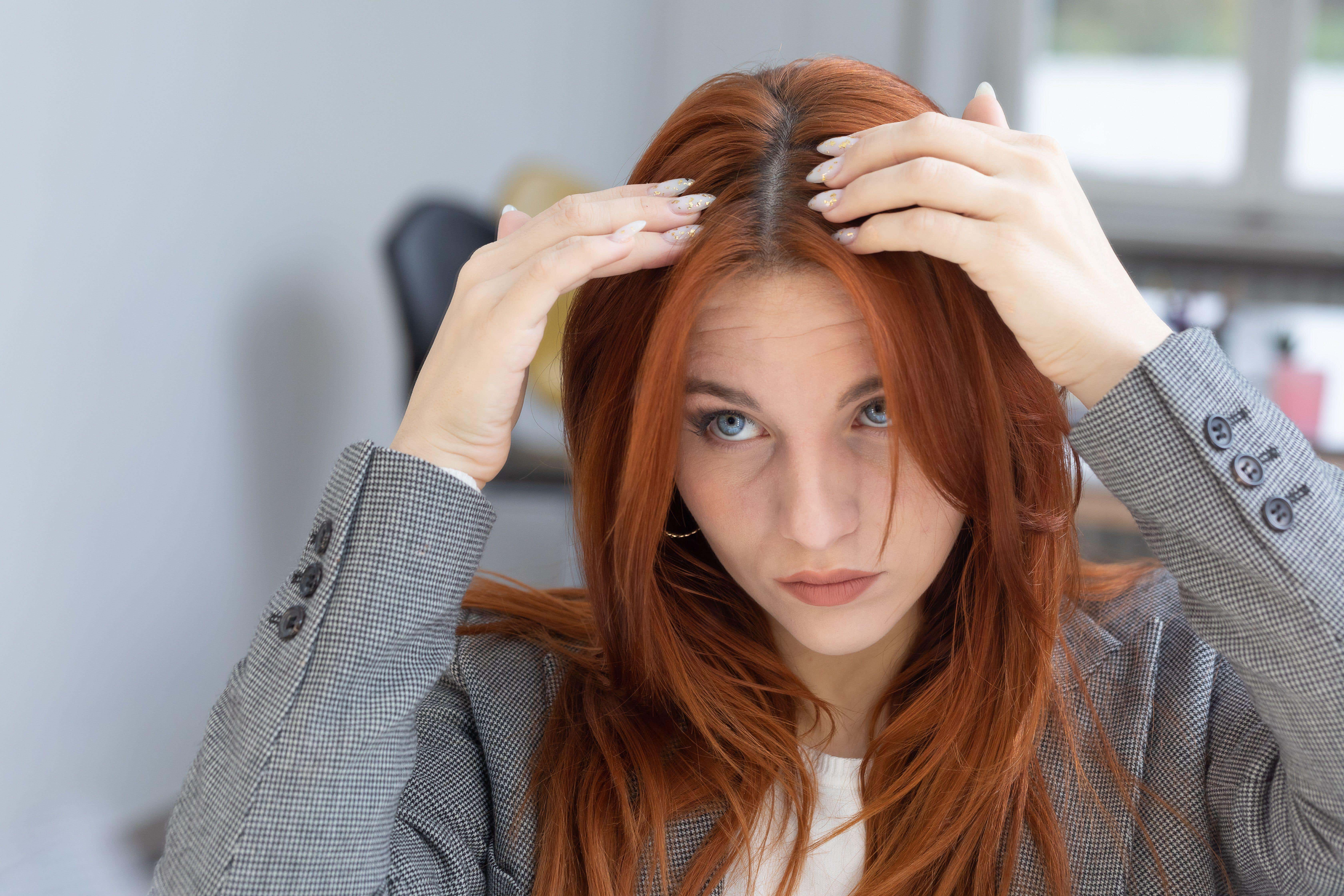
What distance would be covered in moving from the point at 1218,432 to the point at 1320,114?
12.1 feet

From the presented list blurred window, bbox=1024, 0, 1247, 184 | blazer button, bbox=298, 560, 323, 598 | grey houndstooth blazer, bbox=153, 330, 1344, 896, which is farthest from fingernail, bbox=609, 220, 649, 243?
blurred window, bbox=1024, 0, 1247, 184

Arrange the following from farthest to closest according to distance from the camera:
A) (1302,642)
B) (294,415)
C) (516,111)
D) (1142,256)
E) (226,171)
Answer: (1142,256) < (516,111) < (294,415) < (226,171) < (1302,642)

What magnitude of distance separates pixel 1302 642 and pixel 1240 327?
2982mm

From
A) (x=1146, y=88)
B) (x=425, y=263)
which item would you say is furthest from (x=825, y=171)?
(x=1146, y=88)

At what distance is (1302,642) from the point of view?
0.71m

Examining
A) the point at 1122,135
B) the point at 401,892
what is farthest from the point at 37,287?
the point at 1122,135

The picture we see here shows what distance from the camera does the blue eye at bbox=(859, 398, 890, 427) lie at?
33.6 inches

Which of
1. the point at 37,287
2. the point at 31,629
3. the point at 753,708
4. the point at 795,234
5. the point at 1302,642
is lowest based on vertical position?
the point at 31,629

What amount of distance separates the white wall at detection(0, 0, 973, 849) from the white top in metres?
0.69

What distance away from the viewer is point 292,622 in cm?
79

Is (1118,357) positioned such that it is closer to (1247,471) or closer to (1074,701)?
(1247,471)

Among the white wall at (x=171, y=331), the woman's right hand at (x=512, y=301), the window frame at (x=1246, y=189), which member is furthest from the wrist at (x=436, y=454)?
the window frame at (x=1246, y=189)

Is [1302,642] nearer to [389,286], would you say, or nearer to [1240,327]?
[389,286]

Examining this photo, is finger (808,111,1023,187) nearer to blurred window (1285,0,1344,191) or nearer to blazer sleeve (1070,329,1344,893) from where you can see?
blazer sleeve (1070,329,1344,893)
